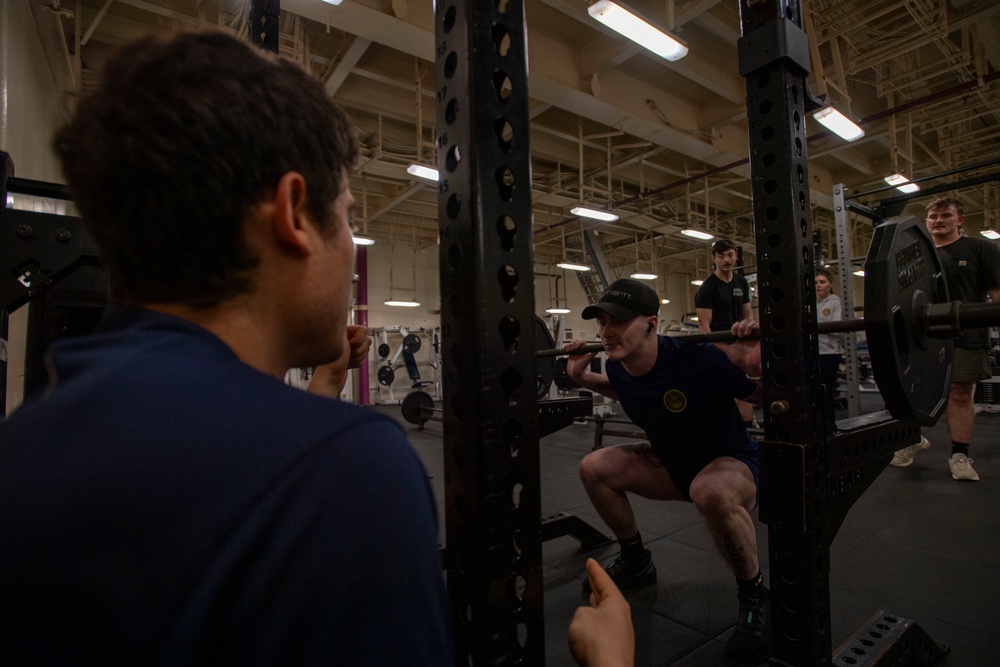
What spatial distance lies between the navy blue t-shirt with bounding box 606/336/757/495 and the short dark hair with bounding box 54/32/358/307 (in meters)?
1.61

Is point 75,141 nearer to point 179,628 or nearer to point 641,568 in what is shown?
point 179,628

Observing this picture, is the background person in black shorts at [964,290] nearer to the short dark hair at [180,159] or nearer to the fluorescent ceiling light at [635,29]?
the fluorescent ceiling light at [635,29]

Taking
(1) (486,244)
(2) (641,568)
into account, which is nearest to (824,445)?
(1) (486,244)

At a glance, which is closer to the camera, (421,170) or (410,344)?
(421,170)

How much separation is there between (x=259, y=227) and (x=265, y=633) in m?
0.31

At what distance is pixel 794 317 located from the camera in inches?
42.0

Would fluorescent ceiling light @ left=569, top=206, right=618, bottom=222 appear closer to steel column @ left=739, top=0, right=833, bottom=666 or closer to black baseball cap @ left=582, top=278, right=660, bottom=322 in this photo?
black baseball cap @ left=582, top=278, right=660, bottom=322

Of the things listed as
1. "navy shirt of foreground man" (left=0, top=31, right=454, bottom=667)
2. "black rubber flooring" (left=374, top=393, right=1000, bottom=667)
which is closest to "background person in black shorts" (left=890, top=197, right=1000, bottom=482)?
"black rubber flooring" (left=374, top=393, right=1000, bottom=667)

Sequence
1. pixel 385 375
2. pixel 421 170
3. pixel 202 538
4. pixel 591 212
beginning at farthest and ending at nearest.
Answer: pixel 385 375 → pixel 591 212 → pixel 421 170 → pixel 202 538

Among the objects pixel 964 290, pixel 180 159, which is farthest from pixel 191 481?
pixel 964 290

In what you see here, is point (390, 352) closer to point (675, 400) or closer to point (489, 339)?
point (675, 400)

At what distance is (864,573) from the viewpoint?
192 centimetres

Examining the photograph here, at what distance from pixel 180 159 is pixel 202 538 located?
0.95ft

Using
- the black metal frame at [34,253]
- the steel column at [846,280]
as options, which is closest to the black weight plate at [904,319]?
the black metal frame at [34,253]
